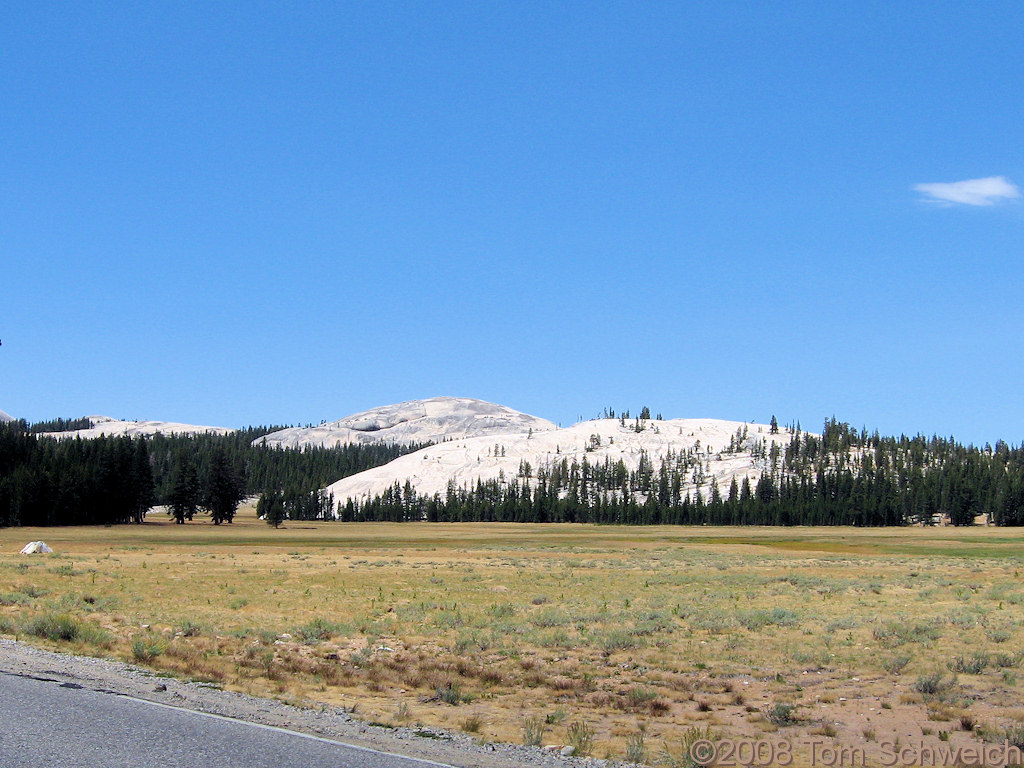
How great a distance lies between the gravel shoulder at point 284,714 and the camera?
40.2ft

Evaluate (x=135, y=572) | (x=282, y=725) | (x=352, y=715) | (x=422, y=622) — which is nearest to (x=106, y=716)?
Result: (x=282, y=725)

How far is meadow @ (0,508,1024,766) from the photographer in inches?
624

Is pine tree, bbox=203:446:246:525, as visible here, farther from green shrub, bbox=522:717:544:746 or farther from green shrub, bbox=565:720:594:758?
green shrub, bbox=565:720:594:758

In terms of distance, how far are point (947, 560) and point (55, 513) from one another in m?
114

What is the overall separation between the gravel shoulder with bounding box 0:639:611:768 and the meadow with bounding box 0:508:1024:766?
2.42 feet

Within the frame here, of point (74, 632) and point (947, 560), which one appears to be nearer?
point (74, 632)

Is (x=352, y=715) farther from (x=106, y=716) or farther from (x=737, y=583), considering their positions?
(x=737, y=583)

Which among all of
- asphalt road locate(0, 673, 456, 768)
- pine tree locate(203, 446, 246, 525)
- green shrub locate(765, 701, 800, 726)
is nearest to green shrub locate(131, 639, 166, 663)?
asphalt road locate(0, 673, 456, 768)

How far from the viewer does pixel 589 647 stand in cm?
2427

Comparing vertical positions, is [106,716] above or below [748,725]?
above

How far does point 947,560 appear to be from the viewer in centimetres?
6581
